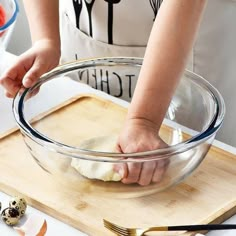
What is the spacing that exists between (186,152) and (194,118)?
0.14 m

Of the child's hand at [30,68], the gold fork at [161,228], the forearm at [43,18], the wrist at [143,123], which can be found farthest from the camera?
the forearm at [43,18]

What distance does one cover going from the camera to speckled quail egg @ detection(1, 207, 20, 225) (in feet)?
2.53

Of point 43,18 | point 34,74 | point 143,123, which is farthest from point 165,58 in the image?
point 43,18

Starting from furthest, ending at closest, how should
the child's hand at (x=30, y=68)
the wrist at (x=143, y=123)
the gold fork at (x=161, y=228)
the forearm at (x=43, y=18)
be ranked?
the forearm at (x=43, y=18)
the child's hand at (x=30, y=68)
the wrist at (x=143, y=123)
the gold fork at (x=161, y=228)

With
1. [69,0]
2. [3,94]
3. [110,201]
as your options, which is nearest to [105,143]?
[110,201]

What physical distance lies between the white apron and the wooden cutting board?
244 millimetres

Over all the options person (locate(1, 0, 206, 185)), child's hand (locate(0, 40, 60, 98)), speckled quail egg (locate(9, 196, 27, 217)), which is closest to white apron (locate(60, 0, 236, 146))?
person (locate(1, 0, 206, 185))

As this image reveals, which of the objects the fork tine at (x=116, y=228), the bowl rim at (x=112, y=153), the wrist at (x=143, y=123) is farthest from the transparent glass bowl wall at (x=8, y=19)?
the fork tine at (x=116, y=228)

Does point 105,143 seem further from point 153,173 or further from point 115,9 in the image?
point 115,9

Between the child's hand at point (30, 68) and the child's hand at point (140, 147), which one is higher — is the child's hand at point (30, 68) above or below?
below

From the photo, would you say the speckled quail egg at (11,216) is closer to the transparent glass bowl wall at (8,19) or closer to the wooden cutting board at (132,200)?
the wooden cutting board at (132,200)

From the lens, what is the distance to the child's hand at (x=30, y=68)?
0.96 metres

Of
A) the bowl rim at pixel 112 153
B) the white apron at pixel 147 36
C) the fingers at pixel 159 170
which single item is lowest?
the white apron at pixel 147 36

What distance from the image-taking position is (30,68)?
39.5 inches
